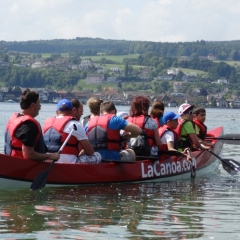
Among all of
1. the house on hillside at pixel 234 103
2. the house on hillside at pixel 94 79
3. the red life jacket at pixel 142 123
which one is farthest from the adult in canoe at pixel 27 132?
the house on hillside at pixel 234 103

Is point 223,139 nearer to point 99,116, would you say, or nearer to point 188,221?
point 99,116

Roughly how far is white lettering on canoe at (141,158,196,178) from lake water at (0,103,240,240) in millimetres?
251

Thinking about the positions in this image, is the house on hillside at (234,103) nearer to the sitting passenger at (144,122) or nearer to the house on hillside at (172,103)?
the house on hillside at (172,103)

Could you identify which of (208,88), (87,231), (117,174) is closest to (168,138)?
(117,174)

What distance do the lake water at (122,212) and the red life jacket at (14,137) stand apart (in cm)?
59

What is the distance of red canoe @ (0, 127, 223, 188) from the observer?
12141mm

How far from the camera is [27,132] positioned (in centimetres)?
1177

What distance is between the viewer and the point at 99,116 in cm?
1384

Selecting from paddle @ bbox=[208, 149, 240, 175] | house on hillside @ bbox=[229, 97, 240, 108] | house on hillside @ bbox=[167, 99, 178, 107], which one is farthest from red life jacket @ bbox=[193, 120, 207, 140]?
house on hillside @ bbox=[229, 97, 240, 108]

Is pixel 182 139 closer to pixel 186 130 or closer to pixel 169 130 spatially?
pixel 186 130

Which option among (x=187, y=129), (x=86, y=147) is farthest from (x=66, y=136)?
(x=187, y=129)

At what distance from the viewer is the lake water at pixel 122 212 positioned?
9594 millimetres

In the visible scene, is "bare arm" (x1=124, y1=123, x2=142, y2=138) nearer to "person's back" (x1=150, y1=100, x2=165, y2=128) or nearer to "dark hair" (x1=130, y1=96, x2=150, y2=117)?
"dark hair" (x1=130, y1=96, x2=150, y2=117)

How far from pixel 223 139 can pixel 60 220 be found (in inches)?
354
